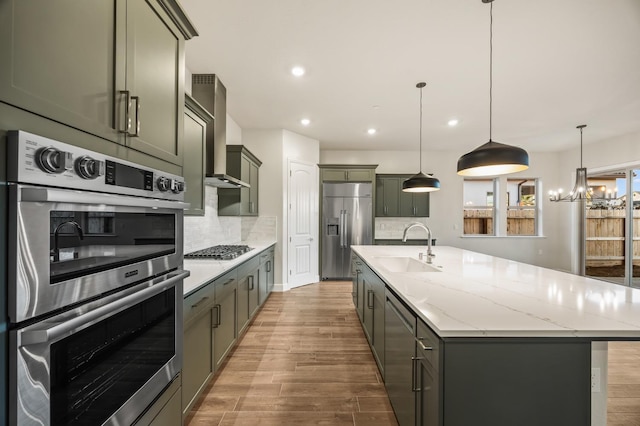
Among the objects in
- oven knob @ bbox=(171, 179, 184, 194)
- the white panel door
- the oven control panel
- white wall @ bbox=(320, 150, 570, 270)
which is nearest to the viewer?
the oven control panel

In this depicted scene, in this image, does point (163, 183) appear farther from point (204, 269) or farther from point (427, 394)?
point (427, 394)

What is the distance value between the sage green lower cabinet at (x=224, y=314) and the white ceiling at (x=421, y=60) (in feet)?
6.77

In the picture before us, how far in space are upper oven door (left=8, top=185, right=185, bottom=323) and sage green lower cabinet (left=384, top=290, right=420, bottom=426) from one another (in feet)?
4.02

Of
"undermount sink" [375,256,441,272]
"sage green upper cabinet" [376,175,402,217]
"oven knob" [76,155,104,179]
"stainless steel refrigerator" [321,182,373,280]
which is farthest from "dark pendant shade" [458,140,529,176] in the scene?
"sage green upper cabinet" [376,175,402,217]

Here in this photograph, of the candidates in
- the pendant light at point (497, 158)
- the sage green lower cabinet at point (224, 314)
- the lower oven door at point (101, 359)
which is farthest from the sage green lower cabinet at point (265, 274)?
the pendant light at point (497, 158)

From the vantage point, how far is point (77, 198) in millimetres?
811

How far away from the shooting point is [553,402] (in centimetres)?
110

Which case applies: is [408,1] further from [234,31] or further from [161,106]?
[161,106]

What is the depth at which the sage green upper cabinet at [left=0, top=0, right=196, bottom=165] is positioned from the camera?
0.71 m

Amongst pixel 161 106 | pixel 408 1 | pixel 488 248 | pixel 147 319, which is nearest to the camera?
pixel 147 319

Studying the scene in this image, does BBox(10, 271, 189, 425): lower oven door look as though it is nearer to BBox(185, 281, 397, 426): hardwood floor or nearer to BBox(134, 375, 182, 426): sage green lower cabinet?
BBox(134, 375, 182, 426): sage green lower cabinet

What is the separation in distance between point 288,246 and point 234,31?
3.52 meters

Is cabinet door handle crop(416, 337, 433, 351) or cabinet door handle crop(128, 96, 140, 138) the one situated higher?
cabinet door handle crop(128, 96, 140, 138)

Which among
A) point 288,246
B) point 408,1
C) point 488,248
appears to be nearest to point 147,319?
point 408,1
